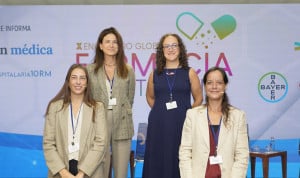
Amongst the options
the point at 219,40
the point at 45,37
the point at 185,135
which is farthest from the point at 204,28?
the point at 185,135

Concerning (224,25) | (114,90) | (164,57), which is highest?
(224,25)

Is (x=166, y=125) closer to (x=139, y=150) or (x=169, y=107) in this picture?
(x=169, y=107)

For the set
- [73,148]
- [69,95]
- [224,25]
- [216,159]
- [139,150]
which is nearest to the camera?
[216,159]

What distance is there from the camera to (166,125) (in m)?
3.41

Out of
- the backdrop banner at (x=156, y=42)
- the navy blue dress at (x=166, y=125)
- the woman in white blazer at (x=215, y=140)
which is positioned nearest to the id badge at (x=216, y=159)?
the woman in white blazer at (x=215, y=140)

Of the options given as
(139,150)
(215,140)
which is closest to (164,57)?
(215,140)

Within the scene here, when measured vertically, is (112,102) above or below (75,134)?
above

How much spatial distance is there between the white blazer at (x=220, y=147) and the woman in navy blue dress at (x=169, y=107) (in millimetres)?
496

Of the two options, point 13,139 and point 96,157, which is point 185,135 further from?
point 13,139

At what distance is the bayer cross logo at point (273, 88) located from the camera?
541cm

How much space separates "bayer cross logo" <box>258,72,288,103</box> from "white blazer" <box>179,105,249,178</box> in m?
2.65

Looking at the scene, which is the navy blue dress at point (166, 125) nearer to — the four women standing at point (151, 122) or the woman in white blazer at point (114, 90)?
the four women standing at point (151, 122)

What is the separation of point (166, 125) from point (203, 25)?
2281 mm

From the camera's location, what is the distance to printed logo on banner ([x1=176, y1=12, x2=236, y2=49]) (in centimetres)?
536
